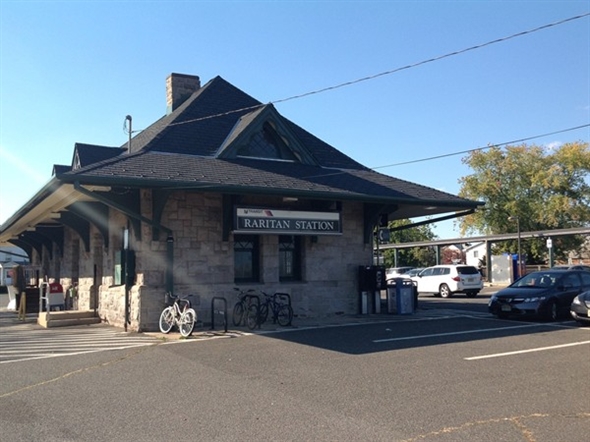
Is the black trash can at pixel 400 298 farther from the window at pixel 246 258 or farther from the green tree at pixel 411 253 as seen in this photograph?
the green tree at pixel 411 253

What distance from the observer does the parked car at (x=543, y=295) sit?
15609mm

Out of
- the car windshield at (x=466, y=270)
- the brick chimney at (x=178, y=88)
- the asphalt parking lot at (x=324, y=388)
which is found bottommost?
the asphalt parking lot at (x=324, y=388)

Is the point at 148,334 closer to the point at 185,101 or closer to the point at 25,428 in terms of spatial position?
the point at 25,428

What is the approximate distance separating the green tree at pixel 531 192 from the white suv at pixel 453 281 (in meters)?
26.0

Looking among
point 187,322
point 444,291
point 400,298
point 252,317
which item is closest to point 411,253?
point 444,291

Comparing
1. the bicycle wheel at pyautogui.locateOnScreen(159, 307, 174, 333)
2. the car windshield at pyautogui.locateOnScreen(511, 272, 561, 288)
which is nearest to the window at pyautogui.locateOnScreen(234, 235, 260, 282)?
the bicycle wheel at pyautogui.locateOnScreen(159, 307, 174, 333)

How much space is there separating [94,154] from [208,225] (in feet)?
18.2

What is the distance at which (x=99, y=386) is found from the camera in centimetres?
822

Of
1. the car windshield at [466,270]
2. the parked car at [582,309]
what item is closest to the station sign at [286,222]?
the parked car at [582,309]

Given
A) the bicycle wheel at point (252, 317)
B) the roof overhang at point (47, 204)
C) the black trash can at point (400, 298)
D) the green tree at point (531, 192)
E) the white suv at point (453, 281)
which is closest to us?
the roof overhang at point (47, 204)

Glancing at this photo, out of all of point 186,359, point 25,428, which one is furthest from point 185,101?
point 25,428

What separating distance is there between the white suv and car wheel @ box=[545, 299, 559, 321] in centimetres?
1262

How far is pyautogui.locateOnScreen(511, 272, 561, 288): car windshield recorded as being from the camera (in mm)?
16584

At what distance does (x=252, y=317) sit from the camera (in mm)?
14594
